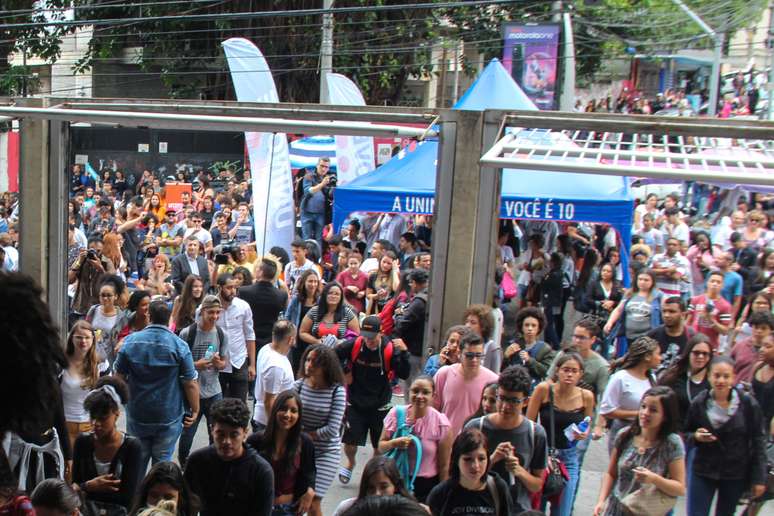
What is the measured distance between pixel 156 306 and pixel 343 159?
972 cm

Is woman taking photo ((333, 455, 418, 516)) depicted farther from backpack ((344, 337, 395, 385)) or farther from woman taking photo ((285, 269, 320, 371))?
woman taking photo ((285, 269, 320, 371))

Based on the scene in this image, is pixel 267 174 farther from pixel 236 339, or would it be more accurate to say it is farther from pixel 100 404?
pixel 100 404

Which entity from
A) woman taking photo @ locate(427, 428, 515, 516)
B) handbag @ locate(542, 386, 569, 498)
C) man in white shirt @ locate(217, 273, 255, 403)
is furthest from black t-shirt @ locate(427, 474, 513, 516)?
man in white shirt @ locate(217, 273, 255, 403)

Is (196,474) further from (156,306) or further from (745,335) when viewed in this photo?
(745,335)

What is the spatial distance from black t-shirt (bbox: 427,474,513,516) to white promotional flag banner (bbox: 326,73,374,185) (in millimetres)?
11509

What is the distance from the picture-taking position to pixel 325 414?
7.03m

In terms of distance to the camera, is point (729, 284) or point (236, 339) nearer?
point (236, 339)

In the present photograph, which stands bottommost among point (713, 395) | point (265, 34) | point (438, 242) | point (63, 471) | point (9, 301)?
point (63, 471)

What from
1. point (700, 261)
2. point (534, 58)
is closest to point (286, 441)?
point (700, 261)

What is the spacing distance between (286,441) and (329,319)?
313cm

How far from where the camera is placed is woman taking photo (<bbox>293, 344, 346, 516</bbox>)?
7000mm

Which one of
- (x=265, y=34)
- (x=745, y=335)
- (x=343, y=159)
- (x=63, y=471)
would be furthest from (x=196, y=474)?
(x=265, y=34)

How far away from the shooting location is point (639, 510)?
590 cm

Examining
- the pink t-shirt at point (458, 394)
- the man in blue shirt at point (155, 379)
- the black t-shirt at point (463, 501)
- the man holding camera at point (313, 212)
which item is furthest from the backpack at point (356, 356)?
the man holding camera at point (313, 212)
